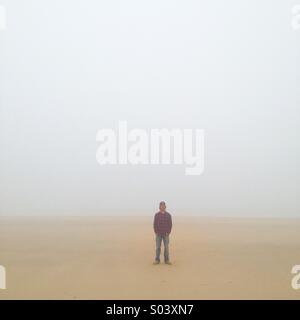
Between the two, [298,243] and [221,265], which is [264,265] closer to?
[221,265]

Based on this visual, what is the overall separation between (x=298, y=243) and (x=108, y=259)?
8.79 metres

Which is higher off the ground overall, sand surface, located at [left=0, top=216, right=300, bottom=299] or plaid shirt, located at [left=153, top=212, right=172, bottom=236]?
plaid shirt, located at [left=153, top=212, right=172, bottom=236]

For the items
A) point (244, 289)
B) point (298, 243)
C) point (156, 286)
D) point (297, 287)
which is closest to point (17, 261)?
point (156, 286)

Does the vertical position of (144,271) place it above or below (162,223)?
below

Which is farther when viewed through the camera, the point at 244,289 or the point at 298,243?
the point at 298,243

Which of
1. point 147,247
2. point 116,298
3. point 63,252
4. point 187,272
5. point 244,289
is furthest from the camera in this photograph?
point 147,247

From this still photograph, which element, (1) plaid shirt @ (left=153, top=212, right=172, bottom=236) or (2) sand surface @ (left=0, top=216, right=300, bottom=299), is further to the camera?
(1) plaid shirt @ (left=153, top=212, right=172, bottom=236)

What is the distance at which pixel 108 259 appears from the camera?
47.1 ft

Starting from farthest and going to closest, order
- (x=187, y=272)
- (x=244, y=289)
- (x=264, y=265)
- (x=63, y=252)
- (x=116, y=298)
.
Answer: (x=63, y=252)
(x=264, y=265)
(x=187, y=272)
(x=244, y=289)
(x=116, y=298)

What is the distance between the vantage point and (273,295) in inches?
370

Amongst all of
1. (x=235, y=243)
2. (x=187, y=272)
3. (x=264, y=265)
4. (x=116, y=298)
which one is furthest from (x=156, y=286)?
(x=235, y=243)

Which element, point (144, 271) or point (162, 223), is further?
point (162, 223)

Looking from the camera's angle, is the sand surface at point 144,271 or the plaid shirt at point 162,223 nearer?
the sand surface at point 144,271

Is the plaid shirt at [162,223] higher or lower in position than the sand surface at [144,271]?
higher
